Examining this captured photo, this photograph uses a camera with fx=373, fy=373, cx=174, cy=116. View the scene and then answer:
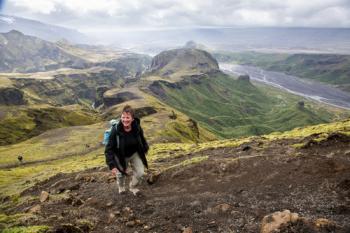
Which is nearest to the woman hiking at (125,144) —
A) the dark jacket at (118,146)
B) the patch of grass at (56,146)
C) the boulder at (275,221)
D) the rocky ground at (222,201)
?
the dark jacket at (118,146)

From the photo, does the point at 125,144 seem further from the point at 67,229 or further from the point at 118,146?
the point at 67,229

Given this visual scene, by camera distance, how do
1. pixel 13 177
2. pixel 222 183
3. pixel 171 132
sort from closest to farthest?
pixel 222 183, pixel 13 177, pixel 171 132

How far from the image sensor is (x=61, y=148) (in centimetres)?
13862

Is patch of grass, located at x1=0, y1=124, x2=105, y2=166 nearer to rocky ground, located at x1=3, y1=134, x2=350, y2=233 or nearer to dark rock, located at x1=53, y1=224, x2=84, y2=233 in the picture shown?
rocky ground, located at x1=3, y1=134, x2=350, y2=233

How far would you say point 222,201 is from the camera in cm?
2094

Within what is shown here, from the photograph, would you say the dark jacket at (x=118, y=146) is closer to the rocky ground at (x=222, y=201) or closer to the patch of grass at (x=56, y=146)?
the rocky ground at (x=222, y=201)

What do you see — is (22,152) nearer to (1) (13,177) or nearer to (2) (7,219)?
(1) (13,177)

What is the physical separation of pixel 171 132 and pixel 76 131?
1685 inches

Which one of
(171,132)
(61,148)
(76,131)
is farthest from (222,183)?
(76,131)

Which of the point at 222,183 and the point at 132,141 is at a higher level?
the point at 132,141

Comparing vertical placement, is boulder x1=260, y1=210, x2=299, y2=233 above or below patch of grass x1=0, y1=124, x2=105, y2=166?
above

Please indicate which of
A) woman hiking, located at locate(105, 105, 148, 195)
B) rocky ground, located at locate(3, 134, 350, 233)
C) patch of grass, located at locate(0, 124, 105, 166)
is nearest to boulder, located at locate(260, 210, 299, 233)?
rocky ground, located at locate(3, 134, 350, 233)

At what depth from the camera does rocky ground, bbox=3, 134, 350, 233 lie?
17569 mm

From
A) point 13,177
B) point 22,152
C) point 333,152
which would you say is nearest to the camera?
point 333,152
